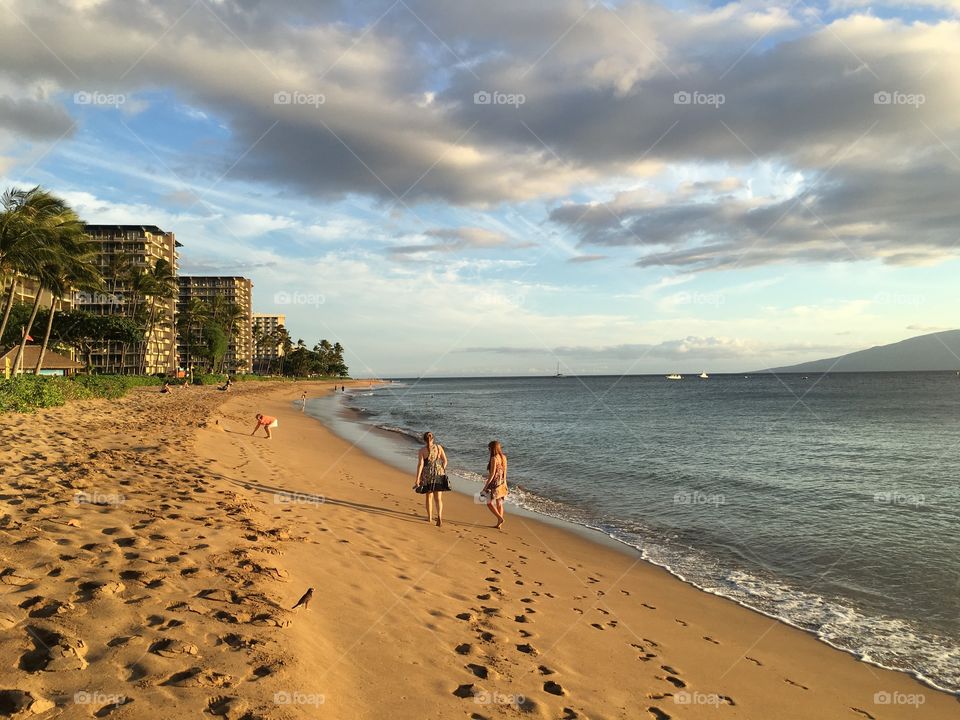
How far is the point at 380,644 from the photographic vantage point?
5457mm

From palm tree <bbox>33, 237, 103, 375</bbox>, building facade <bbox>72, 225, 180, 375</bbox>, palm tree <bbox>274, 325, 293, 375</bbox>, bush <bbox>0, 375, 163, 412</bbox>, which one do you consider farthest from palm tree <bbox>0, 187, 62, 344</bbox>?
palm tree <bbox>274, 325, 293, 375</bbox>

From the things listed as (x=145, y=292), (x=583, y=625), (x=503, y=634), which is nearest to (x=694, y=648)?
(x=583, y=625)

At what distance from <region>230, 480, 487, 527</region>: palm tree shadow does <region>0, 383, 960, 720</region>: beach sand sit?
0.80 m

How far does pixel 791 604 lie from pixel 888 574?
3.16 meters

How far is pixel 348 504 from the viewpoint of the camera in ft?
41.8

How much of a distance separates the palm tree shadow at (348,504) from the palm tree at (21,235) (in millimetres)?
28301

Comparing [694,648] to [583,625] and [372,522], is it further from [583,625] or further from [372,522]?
[372,522]

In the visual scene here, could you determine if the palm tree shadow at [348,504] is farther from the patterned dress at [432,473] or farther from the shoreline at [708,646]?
the patterned dress at [432,473]

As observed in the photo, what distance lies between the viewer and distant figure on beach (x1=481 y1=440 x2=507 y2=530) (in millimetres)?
11930

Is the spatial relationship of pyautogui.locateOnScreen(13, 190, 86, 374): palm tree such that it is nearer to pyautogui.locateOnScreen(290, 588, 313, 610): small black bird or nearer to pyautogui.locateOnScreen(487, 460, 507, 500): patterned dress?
pyautogui.locateOnScreen(487, 460, 507, 500): patterned dress

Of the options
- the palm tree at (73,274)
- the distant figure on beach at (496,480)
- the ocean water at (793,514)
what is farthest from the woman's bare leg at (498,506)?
the palm tree at (73,274)

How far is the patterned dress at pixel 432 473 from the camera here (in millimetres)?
11453

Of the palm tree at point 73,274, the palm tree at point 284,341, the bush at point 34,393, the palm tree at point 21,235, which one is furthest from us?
the palm tree at point 284,341

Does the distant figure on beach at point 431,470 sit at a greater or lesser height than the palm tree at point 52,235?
lesser
